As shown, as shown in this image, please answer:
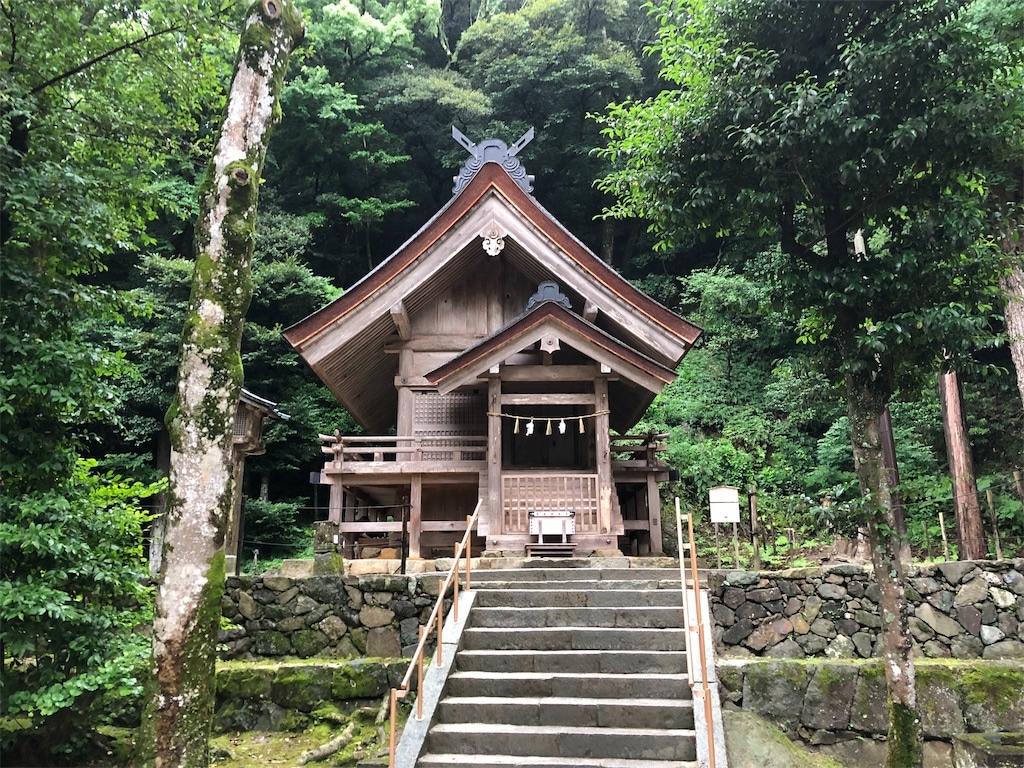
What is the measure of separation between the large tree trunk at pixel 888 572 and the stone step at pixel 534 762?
177cm

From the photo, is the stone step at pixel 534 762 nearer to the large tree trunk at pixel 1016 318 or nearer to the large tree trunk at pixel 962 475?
the large tree trunk at pixel 1016 318

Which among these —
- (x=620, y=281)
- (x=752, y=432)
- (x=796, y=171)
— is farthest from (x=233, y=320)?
(x=752, y=432)

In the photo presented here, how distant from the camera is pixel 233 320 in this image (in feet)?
16.7

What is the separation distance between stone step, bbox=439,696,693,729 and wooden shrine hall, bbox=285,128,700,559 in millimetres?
4022

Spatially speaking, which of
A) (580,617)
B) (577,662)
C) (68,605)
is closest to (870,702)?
(580,617)

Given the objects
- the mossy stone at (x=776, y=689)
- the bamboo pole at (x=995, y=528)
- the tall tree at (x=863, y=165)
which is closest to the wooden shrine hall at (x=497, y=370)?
the mossy stone at (x=776, y=689)

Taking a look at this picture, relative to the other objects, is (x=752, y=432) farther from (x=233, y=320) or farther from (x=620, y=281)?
(x=233, y=320)

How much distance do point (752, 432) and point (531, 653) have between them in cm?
1458

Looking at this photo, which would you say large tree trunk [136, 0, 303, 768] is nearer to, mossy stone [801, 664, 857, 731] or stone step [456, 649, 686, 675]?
stone step [456, 649, 686, 675]

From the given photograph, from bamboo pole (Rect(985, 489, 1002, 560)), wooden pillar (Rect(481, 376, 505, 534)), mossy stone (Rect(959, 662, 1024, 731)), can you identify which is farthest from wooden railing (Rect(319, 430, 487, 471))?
bamboo pole (Rect(985, 489, 1002, 560))

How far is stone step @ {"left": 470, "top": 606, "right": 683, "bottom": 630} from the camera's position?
6.89 metres

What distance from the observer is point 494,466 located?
10.5 m

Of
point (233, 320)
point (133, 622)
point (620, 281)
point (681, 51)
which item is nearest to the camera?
point (233, 320)

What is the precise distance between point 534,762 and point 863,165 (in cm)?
611
